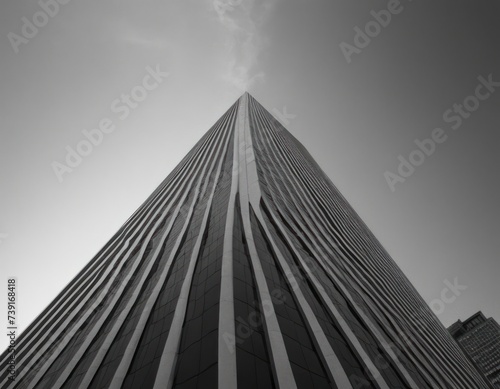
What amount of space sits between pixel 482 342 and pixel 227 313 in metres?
196

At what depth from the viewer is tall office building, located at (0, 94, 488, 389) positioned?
1230 centimetres

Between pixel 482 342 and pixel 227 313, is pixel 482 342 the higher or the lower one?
the lower one

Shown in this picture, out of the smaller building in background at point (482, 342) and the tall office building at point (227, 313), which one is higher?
the tall office building at point (227, 313)

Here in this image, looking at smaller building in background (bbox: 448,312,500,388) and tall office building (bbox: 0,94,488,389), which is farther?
smaller building in background (bbox: 448,312,500,388)

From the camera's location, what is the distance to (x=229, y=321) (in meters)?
12.8

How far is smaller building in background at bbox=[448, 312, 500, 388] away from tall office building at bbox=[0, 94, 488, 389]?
163596 mm

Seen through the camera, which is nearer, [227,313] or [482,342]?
[227,313]

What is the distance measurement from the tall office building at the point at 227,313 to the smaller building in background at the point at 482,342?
164 m

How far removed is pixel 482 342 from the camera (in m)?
153

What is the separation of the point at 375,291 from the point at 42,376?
2890cm

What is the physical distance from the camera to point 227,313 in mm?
13258

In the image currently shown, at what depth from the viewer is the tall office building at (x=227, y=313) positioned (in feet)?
40.4

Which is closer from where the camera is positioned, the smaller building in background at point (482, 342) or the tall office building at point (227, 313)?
the tall office building at point (227, 313)

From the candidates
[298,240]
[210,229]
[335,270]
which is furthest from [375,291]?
[210,229]
